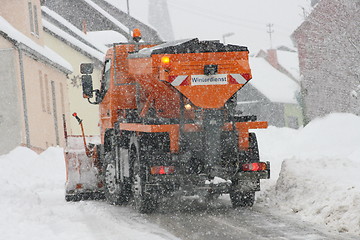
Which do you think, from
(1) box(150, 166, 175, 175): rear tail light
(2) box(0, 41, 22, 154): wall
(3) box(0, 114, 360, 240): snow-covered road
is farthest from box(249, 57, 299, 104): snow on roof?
(1) box(150, 166, 175, 175): rear tail light

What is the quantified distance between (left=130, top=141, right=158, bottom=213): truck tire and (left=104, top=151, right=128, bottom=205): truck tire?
1.17 meters

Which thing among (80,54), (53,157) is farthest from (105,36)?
(53,157)

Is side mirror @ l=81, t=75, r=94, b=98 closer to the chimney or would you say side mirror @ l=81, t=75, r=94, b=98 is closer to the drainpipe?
the drainpipe

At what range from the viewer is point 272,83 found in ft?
195

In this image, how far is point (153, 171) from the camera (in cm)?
941

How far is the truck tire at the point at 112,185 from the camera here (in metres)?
11.5

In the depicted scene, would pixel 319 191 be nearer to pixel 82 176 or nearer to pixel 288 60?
pixel 82 176

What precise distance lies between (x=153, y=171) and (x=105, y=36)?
3609cm

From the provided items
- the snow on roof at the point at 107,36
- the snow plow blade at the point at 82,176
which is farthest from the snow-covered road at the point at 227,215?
the snow on roof at the point at 107,36

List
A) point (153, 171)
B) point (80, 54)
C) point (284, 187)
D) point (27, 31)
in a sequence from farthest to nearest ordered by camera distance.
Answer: point (80, 54) → point (27, 31) → point (284, 187) → point (153, 171)

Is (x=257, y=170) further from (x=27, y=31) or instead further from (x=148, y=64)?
(x=27, y=31)

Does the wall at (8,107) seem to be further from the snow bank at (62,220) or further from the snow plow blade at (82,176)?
the snow plow blade at (82,176)

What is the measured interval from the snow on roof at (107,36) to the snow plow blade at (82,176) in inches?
1220

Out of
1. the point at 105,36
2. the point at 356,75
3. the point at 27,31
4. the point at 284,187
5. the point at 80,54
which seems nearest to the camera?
the point at 284,187
